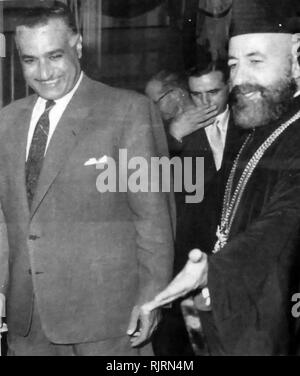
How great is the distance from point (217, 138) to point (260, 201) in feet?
1.04

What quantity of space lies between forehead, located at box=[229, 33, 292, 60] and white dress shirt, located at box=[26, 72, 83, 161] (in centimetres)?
65

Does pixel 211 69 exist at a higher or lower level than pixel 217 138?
higher

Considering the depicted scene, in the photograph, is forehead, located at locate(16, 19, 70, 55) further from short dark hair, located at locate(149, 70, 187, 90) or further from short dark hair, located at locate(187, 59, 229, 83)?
short dark hair, located at locate(187, 59, 229, 83)

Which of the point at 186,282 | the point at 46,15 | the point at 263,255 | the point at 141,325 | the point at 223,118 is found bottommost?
the point at 141,325

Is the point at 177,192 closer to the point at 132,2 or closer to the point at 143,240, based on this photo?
the point at 143,240

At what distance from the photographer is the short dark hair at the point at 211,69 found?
3252mm

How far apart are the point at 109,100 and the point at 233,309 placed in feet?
3.11

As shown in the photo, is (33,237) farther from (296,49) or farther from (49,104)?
(296,49)

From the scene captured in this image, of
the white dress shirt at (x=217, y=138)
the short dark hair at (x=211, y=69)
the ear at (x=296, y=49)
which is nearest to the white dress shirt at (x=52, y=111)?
the short dark hair at (x=211, y=69)

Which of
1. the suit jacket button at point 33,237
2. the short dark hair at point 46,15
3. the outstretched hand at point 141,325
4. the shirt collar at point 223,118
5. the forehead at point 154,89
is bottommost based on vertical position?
the outstretched hand at point 141,325

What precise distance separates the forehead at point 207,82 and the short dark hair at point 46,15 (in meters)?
0.50

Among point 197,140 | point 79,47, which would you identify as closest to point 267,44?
point 197,140

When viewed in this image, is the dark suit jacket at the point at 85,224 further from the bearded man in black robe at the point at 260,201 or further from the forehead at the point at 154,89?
the bearded man in black robe at the point at 260,201

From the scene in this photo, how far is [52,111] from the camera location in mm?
3285
